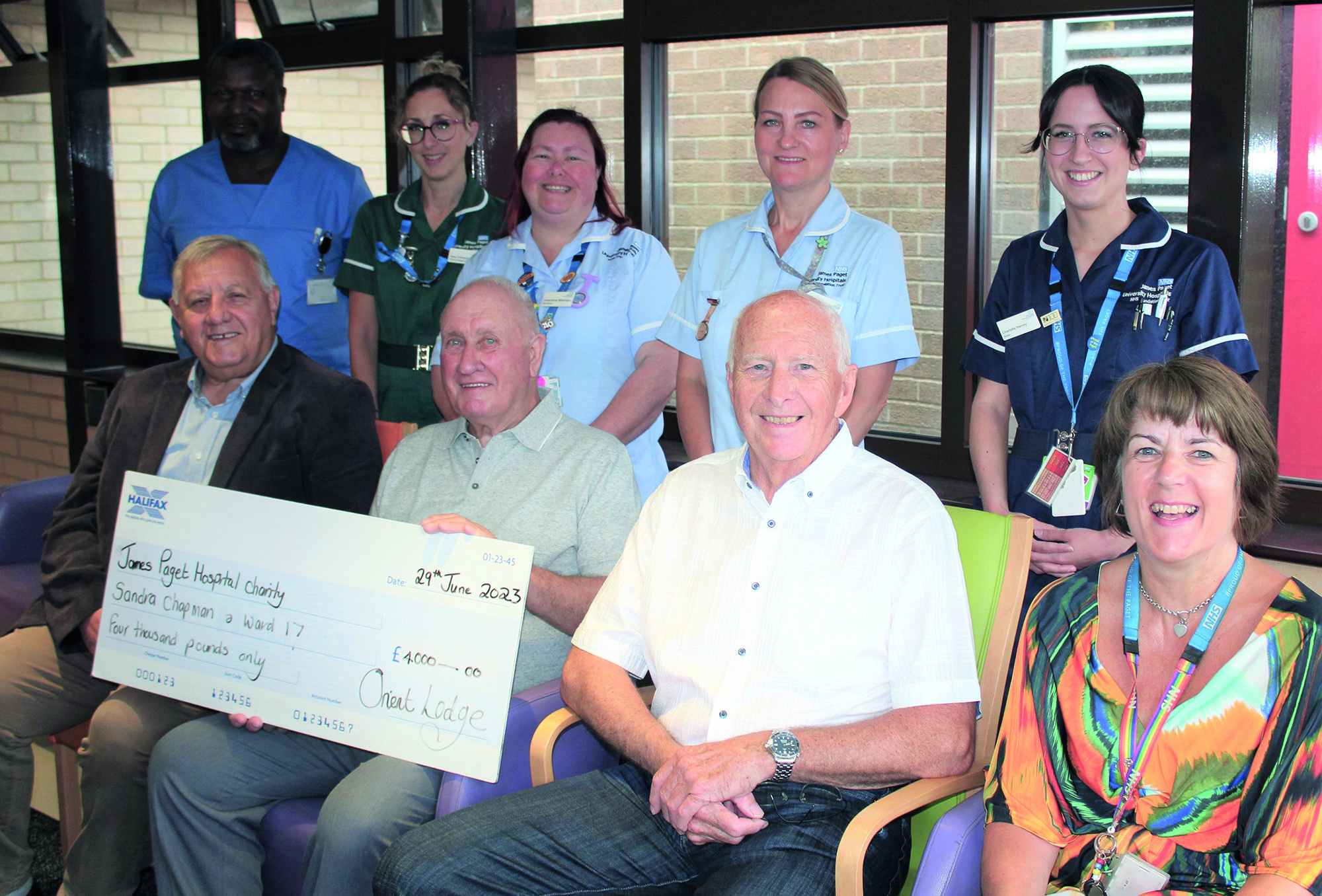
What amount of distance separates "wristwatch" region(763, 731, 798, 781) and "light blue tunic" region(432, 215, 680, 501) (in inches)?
54.9

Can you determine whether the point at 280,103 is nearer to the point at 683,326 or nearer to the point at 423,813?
the point at 683,326

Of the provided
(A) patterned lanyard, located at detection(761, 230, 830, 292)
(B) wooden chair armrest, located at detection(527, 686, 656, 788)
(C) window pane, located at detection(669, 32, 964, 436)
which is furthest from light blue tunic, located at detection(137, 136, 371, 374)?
(B) wooden chair armrest, located at detection(527, 686, 656, 788)

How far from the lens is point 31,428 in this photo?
5.91 m

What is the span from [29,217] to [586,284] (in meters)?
4.80

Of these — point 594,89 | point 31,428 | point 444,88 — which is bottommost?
point 31,428

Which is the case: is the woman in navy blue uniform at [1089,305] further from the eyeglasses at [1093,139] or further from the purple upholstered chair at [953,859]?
the purple upholstered chair at [953,859]

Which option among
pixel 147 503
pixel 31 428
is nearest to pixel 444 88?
pixel 147 503

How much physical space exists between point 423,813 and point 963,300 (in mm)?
2169

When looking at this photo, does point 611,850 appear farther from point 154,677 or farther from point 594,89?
point 594,89

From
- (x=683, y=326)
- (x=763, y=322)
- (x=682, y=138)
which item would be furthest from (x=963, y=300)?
(x=763, y=322)

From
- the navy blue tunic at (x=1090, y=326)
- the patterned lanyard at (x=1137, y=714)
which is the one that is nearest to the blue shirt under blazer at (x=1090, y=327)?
the navy blue tunic at (x=1090, y=326)

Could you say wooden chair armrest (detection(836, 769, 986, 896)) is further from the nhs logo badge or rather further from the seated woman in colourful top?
the nhs logo badge

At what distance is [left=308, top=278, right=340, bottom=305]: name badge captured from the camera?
392 cm

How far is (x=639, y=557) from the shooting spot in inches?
84.7
